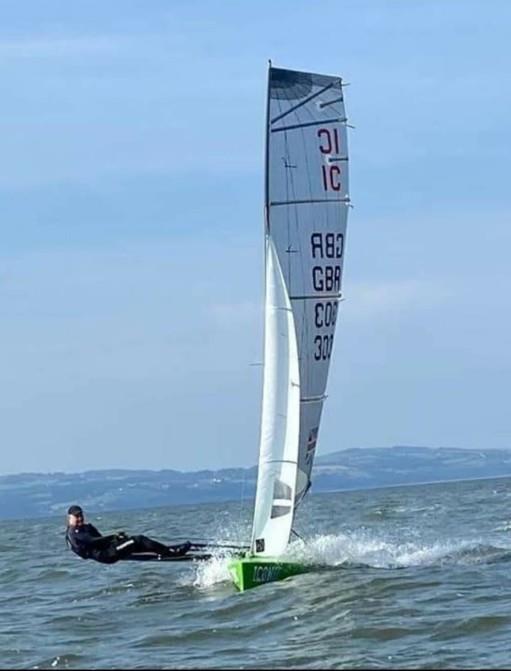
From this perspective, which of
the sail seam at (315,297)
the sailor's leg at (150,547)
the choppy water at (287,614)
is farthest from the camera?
the sail seam at (315,297)

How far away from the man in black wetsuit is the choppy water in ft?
2.19

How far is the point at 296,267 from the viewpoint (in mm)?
22469

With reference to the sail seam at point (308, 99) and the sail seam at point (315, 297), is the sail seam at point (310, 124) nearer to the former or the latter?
the sail seam at point (308, 99)

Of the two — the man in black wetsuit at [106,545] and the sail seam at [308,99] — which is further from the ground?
the sail seam at [308,99]

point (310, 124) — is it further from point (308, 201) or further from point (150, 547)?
point (150, 547)

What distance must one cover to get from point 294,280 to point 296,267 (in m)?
0.17

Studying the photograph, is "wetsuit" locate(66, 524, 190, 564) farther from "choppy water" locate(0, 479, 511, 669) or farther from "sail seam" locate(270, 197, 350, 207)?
"sail seam" locate(270, 197, 350, 207)

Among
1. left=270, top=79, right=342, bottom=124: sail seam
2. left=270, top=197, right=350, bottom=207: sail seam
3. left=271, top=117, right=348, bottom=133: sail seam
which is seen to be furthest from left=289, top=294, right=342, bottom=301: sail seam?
left=270, top=79, right=342, bottom=124: sail seam

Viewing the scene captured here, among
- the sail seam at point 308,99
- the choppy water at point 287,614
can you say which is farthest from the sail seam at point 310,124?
the choppy water at point 287,614

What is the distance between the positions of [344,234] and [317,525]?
2292 cm

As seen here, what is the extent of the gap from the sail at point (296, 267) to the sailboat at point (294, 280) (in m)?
0.01

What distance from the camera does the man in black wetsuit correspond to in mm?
21781

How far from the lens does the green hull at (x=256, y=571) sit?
871 inches

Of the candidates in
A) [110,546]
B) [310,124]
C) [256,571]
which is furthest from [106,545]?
[310,124]
